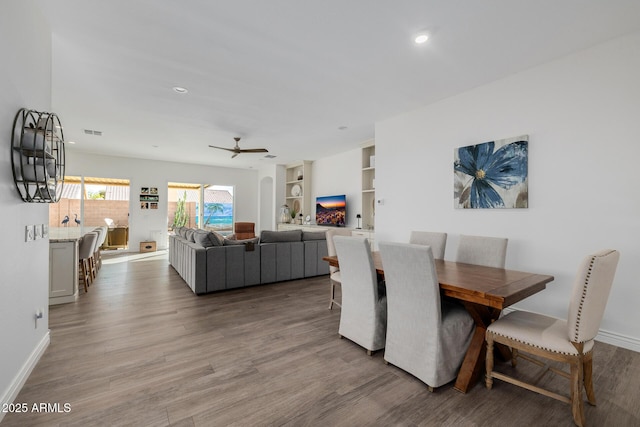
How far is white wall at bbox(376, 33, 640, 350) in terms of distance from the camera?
2.49 metres

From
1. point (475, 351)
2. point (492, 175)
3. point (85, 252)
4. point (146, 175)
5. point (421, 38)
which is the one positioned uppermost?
point (421, 38)

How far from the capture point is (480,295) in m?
1.74

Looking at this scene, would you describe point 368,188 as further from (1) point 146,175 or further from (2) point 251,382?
(1) point 146,175

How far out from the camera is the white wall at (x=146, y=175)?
7.37 m

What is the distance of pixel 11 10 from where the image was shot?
173 cm

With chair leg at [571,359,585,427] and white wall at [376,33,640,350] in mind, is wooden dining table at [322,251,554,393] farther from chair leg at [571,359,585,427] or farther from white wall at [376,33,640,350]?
white wall at [376,33,640,350]

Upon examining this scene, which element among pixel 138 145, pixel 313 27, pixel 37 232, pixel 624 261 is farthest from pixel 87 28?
pixel 624 261

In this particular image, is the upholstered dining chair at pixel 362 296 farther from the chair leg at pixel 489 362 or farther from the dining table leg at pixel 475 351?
the chair leg at pixel 489 362

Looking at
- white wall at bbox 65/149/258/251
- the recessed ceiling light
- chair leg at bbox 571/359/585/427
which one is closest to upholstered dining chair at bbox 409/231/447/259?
chair leg at bbox 571/359/585/427

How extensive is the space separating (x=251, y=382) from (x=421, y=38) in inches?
121

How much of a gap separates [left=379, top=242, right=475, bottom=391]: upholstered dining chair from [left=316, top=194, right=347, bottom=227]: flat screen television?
15.1ft

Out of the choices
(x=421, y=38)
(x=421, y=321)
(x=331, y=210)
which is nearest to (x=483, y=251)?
(x=421, y=321)

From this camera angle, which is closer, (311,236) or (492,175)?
(492,175)

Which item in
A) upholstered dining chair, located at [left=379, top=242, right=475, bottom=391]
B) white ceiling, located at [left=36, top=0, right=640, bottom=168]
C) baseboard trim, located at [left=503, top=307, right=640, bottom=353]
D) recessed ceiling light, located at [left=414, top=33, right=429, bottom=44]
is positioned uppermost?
white ceiling, located at [left=36, top=0, right=640, bottom=168]
